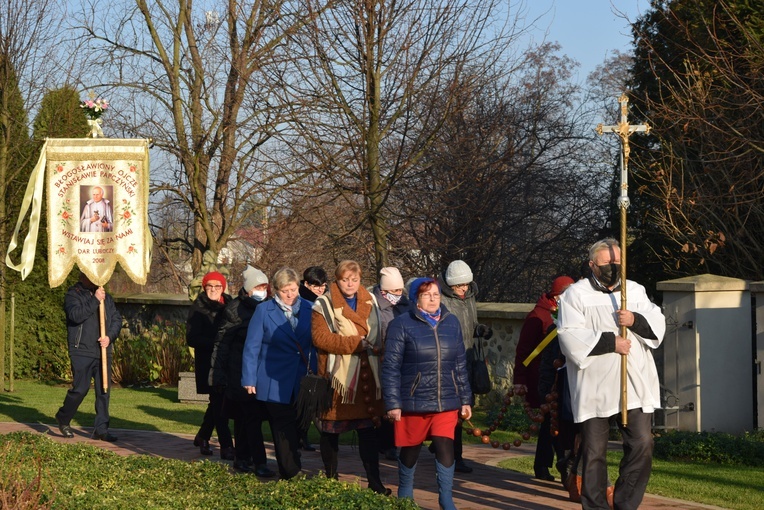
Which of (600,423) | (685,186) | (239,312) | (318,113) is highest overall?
(318,113)

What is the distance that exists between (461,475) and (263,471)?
5.54ft

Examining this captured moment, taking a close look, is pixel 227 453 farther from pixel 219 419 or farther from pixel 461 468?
pixel 461 468

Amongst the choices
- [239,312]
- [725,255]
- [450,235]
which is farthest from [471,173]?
[239,312]

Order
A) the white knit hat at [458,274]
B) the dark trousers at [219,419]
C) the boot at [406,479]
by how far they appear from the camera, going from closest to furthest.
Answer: the boot at [406,479], the white knit hat at [458,274], the dark trousers at [219,419]

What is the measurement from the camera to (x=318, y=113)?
52.1 ft

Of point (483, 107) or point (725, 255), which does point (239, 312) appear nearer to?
point (725, 255)

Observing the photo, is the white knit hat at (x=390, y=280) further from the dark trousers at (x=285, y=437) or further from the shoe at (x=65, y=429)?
the shoe at (x=65, y=429)

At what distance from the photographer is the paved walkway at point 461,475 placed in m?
8.18

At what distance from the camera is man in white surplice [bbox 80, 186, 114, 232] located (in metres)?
12.1

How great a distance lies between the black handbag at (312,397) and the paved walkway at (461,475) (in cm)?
79

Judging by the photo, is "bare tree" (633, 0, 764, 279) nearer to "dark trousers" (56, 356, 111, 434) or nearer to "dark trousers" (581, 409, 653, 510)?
"dark trousers" (581, 409, 653, 510)

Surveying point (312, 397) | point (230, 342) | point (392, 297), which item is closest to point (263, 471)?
point (230, 342)

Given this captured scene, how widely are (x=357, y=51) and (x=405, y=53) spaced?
64 cm

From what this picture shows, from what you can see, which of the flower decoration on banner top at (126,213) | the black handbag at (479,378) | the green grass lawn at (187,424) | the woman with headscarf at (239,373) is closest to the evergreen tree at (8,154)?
the green grass lawn at (187,424)
